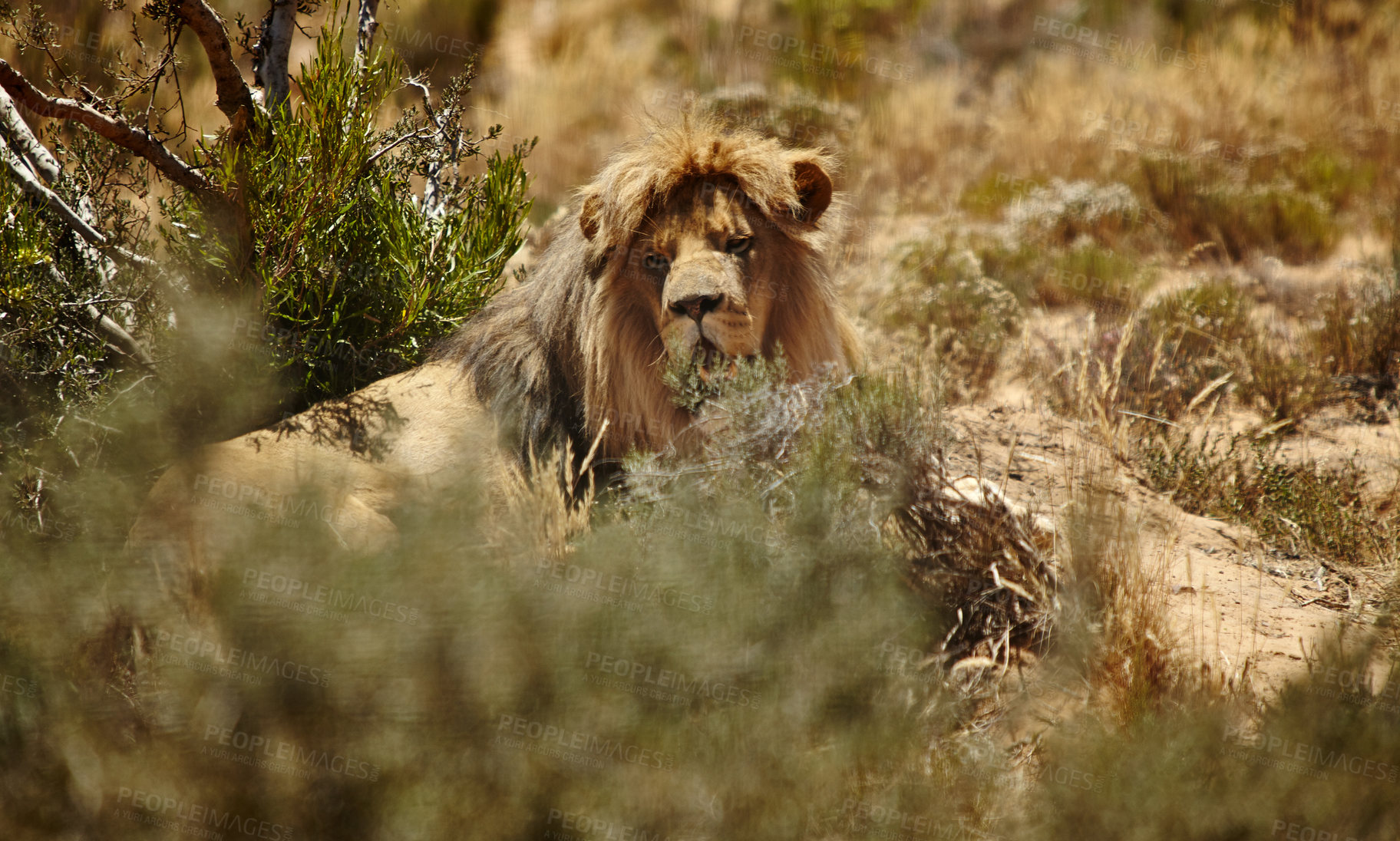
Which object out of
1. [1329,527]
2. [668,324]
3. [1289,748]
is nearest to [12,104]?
[668,324]

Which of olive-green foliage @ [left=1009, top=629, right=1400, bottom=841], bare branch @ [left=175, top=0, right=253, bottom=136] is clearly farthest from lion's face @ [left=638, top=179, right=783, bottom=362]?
bare branch @ [left=175, top=0, right=253, bottom=136]

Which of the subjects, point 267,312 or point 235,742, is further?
point 267,312

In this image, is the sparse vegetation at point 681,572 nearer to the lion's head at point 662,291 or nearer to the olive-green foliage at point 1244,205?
the lion's head at point 662,291

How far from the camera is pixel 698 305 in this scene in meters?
3.85

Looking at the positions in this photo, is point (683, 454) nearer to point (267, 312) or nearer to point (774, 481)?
point (774, 481)

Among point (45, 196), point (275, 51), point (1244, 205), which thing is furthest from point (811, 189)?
point (1244, 205)

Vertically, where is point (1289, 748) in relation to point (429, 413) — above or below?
below

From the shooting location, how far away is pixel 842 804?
2.68 meters

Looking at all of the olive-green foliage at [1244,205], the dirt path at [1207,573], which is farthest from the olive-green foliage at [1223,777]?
the olive-green foliage at [1244,205]

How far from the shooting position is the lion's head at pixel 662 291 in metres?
4.04

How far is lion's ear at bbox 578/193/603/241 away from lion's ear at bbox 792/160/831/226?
0.87 m

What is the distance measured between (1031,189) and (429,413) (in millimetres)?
8343

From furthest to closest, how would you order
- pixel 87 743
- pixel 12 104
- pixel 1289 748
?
pixel 12 104, pixel 1289 748, pixel 87 743

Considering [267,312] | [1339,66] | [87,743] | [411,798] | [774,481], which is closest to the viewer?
[411,798]
